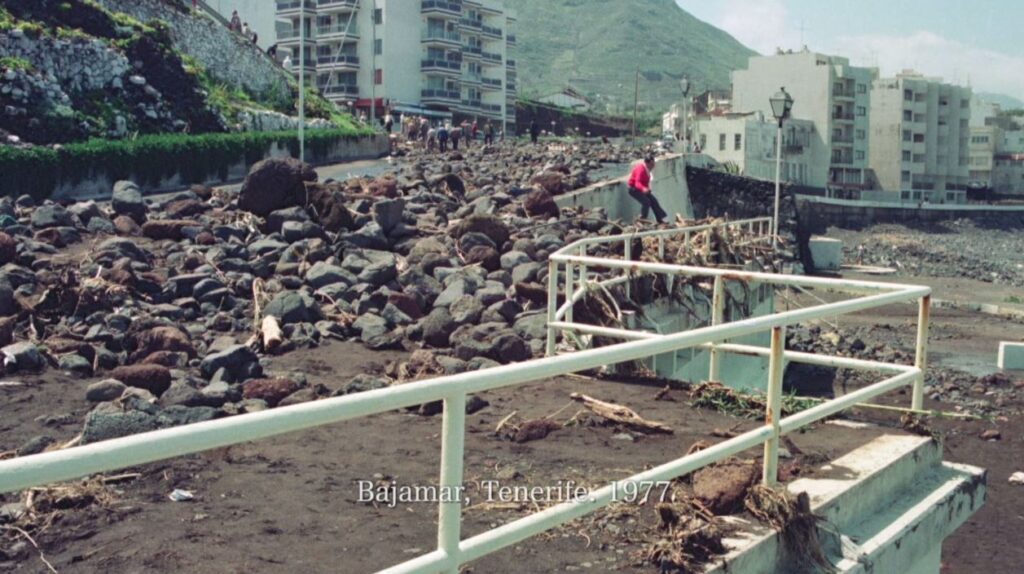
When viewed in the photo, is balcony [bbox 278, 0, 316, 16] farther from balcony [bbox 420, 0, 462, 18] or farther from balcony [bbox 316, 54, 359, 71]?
balcony [bbox 420, 0, 462, 18]

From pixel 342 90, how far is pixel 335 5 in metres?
5.41

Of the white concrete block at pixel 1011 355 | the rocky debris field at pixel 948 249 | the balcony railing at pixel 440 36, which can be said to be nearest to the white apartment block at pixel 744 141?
the rocky debris field at pixel 948 249

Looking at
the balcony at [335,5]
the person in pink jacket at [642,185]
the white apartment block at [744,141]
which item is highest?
the balcony at [335,5]

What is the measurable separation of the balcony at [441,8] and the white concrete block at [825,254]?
35.0 m

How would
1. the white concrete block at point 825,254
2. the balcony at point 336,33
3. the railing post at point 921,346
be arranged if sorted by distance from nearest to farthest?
1. the railing post at point 921,346
2. the white concrete block at point 825,254
3. the balcony at point 336,33

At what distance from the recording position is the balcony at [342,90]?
222 feet

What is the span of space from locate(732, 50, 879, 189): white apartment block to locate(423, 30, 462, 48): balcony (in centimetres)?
2241

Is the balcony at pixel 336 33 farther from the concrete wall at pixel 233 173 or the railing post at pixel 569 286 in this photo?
the railing post at pixel 569 286

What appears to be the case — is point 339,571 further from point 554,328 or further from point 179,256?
point 179,256

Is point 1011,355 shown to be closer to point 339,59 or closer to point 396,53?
point 396,53

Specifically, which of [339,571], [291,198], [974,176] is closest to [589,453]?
[339,571]

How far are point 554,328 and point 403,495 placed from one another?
3.71m

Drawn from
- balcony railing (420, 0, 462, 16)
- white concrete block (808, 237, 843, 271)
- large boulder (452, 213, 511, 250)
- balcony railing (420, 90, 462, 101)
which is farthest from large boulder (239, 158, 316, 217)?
balcony railing (420, 0, 462, 16)

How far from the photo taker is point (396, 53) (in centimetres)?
6769
